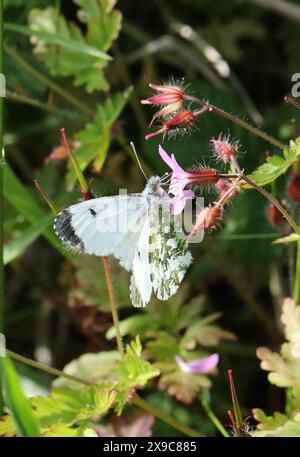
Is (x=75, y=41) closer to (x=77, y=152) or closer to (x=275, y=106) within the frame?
(x=77, y=152)

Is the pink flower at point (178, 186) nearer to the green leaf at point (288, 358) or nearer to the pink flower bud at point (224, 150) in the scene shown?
the pink flower bud at point (224, 150)

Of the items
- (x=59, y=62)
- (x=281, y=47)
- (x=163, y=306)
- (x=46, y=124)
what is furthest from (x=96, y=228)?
(x=281, y=47)

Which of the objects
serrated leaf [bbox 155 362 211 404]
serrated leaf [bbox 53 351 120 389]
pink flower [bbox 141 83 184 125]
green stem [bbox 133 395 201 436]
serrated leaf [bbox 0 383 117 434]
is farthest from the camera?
serrated leaf [bbox 53 351 120 389]

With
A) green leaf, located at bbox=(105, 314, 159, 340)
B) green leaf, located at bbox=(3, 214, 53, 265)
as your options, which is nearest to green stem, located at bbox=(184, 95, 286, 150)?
green leaf, located at bbox=(3, 214, 53, 265)

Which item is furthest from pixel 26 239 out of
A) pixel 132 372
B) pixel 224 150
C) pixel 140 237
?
pixel 224 150

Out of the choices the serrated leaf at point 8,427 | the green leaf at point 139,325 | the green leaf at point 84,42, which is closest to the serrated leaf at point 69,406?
the serrated leaf at point 8,427

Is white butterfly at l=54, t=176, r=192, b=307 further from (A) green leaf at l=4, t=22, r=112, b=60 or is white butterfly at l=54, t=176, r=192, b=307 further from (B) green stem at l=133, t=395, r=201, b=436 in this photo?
(A) green leaf at l=4, t=22, r=112, b=60

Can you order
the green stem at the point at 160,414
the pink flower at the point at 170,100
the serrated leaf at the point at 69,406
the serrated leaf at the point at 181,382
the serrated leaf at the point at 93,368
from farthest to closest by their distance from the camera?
1. the serrated leaf at the point at 93,368
2. the serrated leaf at the point at 181,382
3. the green stem at the point at 160,414
4. the serrated leaf at the point at 69,406
5. the pink flower at the point at 170,100
